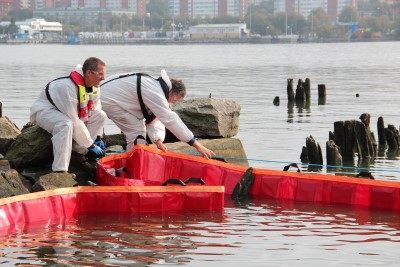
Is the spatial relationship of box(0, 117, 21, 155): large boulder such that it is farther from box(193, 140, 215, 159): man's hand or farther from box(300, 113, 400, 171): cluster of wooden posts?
box(300, 113, 400, 171): cluster of wooden posts

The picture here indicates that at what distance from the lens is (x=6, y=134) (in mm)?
17594

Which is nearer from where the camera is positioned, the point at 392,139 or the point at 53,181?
the point at 53,181

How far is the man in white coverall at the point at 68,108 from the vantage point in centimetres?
1452

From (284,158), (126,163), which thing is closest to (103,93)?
(126,163)

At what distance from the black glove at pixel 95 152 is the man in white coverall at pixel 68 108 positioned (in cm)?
27

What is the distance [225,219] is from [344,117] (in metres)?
20.9

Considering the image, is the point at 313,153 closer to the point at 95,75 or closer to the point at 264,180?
the point at 264,180

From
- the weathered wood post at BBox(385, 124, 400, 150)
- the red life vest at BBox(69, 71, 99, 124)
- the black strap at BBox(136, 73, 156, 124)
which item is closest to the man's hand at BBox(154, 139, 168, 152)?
the black strap at BBox(136, 73, 156, 124)

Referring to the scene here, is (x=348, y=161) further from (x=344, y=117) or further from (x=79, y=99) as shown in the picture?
(x=344, y=117)

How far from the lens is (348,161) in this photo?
72.9 feet

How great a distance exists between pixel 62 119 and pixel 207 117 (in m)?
5.77

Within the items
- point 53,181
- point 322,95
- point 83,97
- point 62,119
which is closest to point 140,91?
point 83,97

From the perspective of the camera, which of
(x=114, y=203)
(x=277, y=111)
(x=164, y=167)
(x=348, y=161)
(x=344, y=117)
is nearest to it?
(x=114, y=203)

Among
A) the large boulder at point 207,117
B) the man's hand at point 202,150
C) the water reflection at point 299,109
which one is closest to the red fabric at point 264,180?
the man's hand at point 202,150
